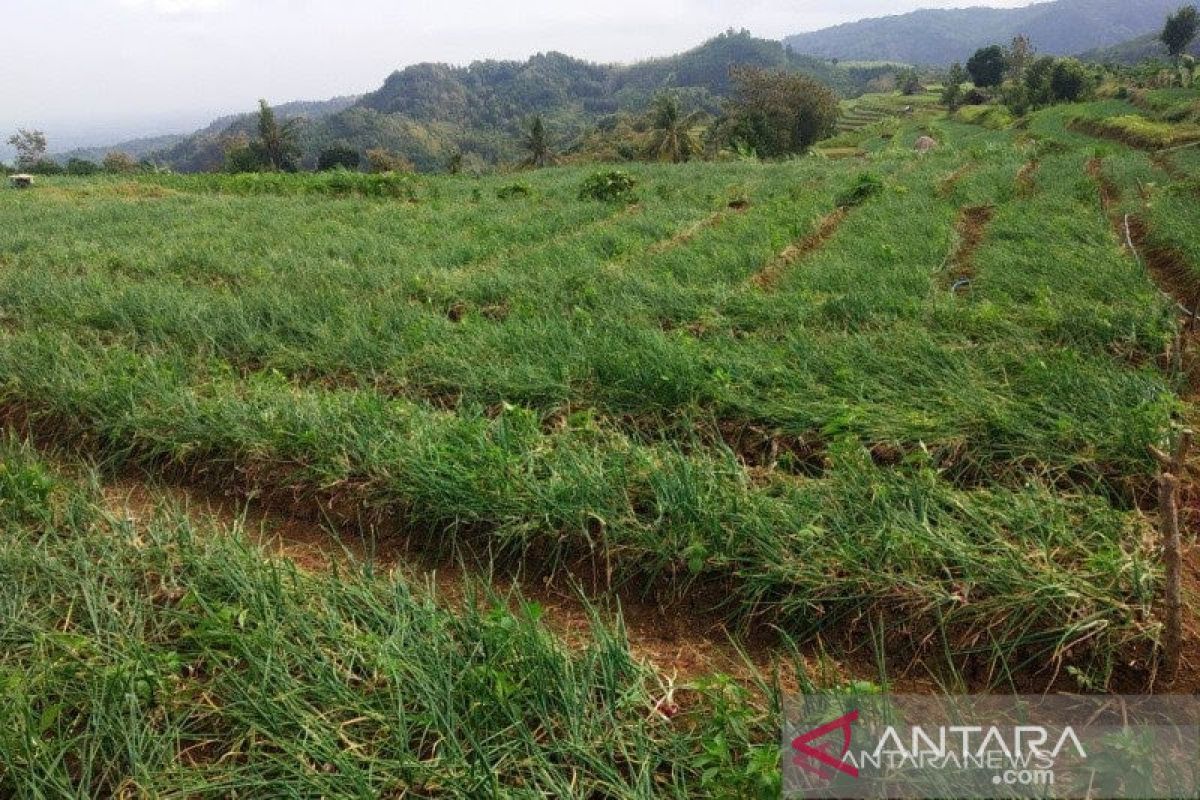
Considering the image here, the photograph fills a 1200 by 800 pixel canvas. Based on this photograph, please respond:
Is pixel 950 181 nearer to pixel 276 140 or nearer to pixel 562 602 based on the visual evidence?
pixel 562 602

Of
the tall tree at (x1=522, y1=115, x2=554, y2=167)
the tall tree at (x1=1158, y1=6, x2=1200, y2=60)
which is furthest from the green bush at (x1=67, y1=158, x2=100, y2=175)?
the tall tree at (x1=1158, y1=6, x2=1200, y2=60)

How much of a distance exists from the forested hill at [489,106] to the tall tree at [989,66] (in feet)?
196

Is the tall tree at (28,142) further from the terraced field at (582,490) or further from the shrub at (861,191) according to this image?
the shrub at (861,191)

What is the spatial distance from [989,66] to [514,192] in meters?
64.3

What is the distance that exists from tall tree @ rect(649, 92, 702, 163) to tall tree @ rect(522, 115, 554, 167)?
669cm

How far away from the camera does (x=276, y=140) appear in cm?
4359

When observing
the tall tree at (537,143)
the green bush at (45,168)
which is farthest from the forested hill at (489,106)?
the green bush at (45,168)

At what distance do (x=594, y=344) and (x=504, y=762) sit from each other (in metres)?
3.05

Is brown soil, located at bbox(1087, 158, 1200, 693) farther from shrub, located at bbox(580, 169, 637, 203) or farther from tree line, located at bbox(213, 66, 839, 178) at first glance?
tree line, located at bbox(213, 66, 839, 178)

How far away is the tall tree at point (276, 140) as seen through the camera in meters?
42.3

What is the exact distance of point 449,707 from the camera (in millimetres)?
1696

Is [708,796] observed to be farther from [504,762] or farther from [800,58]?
[800,58]

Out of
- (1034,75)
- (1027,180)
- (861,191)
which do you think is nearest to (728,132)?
(1034,75)

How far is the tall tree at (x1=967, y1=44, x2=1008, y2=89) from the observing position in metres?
60.6
